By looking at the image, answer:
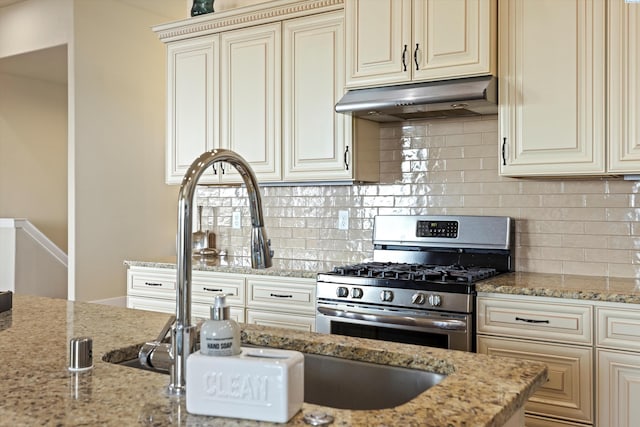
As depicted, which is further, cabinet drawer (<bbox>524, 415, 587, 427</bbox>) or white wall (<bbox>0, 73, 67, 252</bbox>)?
white wall (<bbox>0, 73, 67, 252</bbox>)

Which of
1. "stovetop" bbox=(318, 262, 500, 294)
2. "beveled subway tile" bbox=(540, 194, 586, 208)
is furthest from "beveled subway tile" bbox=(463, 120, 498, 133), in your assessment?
"stovetop" bbox=(318, 262, 500, 294)

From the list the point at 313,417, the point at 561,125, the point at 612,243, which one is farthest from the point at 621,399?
the point at 313,417

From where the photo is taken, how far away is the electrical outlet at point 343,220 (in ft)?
12.6

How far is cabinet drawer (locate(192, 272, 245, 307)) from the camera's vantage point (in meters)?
3.57

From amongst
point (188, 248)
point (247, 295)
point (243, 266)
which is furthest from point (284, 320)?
point (188, 248)

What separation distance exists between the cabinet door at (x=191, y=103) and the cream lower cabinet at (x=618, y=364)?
2500 mm

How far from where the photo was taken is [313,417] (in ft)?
3.23

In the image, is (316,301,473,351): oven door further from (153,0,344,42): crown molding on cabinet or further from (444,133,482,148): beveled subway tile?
(153,0,344,42): crown molding on cabinet

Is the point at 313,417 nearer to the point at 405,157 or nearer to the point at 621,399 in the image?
the point at 621,399

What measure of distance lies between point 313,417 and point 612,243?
253 centimetres

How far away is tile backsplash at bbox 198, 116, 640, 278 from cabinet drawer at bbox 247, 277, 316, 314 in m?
0.17

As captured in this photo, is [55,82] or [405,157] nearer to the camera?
[405,157]

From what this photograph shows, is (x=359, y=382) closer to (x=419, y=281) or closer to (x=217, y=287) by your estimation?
(x=419, y=281)

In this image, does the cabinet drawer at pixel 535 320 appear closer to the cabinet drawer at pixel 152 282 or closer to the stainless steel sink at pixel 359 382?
the stainless steel sink at pixel 359 382
